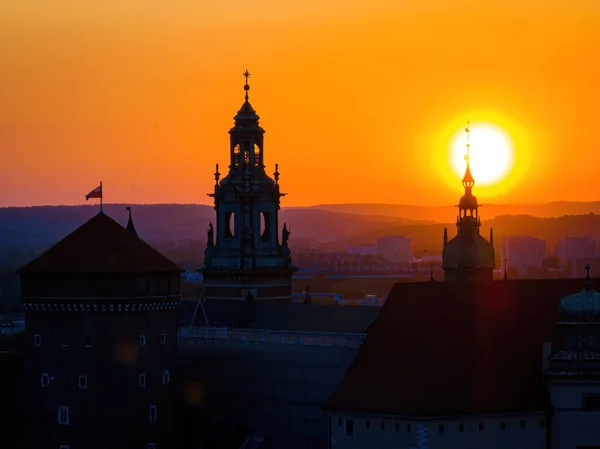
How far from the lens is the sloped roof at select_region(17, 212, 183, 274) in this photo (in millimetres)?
98000

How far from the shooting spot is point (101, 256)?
325 ft

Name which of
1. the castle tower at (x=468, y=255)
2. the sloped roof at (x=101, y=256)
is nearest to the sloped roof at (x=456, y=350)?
the sloped roof at (x=101, y=256)

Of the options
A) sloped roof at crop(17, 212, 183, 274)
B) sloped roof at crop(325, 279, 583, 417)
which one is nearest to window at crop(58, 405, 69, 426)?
sloped roof at crop(17, 212, 183, 274)

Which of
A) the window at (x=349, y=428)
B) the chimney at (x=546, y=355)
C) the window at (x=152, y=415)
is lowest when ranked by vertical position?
the window at (x=349, y=428)

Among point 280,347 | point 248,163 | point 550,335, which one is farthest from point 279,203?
point 550,335

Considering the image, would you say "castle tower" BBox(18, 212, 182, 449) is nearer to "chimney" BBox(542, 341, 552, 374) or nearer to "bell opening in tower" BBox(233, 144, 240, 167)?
"chimney" BBox(542, 341, 552, 374)

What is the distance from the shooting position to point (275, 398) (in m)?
99.9

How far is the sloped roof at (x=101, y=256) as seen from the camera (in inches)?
3858

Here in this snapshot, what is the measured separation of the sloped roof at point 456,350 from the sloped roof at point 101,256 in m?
17.4

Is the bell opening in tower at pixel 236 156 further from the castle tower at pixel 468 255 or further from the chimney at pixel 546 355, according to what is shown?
the chimney at pixel 546 355

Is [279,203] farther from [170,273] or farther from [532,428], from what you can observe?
[532,428]

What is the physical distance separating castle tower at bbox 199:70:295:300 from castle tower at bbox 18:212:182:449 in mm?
22194

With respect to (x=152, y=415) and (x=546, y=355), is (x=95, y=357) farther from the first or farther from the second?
(x=546, y=355)

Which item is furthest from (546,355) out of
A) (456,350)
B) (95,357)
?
(95,357)
